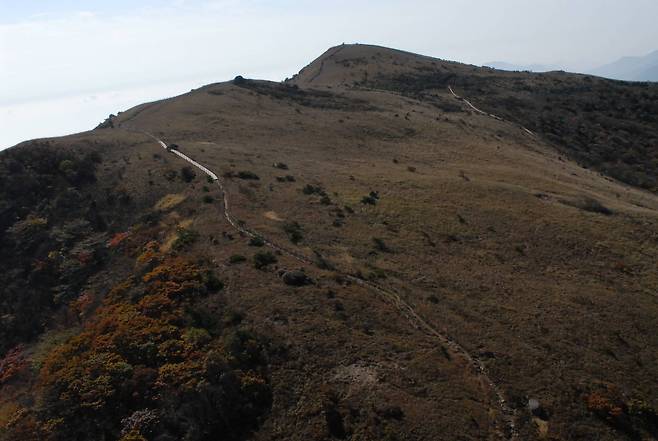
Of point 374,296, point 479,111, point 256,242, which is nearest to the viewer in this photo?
point 374,296

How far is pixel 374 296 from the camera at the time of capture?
122 feet

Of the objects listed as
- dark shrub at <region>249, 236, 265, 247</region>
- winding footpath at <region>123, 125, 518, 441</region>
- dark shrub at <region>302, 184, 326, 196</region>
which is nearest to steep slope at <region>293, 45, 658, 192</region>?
dark shrub at <region>302, 184, 326, 196</region>

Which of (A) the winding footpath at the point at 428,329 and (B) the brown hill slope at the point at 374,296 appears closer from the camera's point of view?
(A) the winding footpath at the point at 428,329

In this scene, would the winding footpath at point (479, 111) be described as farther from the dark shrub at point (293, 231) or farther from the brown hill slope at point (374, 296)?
the dark shrub at point (293, 231)

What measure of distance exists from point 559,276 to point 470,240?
29.1ft

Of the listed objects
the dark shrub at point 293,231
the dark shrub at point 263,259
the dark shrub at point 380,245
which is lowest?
the dark shrub at point 380,245

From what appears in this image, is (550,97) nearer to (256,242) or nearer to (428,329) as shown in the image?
(256,242)

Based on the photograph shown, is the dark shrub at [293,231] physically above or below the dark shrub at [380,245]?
above

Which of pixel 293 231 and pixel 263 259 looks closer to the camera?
pixel 263 259

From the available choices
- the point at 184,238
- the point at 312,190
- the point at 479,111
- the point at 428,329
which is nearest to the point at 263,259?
the point at 184,238

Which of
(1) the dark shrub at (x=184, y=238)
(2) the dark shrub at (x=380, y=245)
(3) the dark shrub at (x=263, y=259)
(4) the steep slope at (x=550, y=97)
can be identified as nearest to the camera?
(3) the dark shrub at (x=263, y=259)

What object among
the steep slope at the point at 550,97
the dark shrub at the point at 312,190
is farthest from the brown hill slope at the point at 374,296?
the steep slope at the point at 550,97

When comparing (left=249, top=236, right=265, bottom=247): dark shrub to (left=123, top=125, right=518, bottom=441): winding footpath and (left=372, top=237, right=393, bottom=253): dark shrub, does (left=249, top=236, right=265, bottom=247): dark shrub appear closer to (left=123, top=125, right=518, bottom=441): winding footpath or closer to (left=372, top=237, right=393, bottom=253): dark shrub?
(left=123, top=125, right=518, bottom=441): winding footpath

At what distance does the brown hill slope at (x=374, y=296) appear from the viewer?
2750 centimetres
